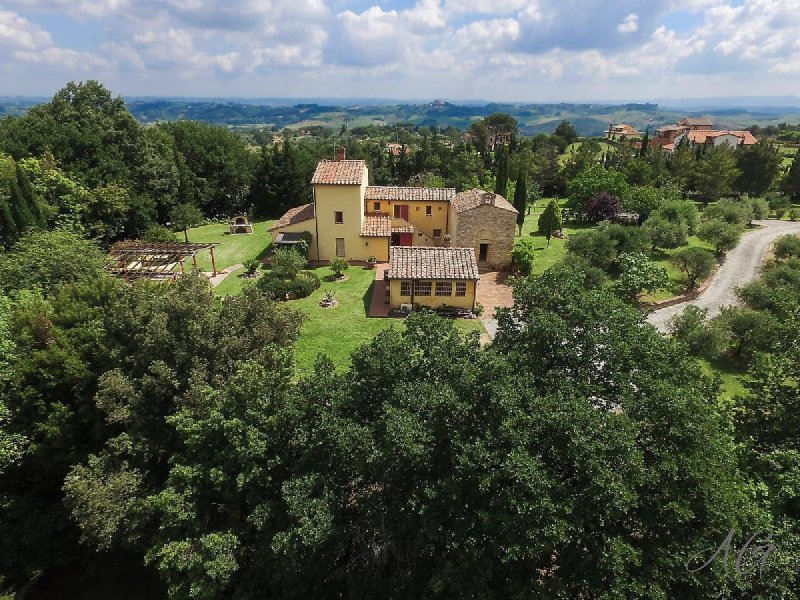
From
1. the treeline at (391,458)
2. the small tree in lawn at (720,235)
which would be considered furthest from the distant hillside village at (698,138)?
the treeline at (391,458)

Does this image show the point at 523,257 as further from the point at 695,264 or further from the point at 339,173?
the point at 339,173

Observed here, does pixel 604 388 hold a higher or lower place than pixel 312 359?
higher

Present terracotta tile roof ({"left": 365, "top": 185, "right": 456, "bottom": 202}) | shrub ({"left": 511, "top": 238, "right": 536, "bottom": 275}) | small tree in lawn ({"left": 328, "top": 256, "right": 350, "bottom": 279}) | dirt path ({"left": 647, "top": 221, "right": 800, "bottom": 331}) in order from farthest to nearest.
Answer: terracotta tile roof ({"left": 365, "top": 185, "right": 456, "bottom": 202}) → small tree in lawn ({"left": 328, "top": 256, "right": 350, "bottom": 279}) → shrub ({"left": 511, "top": 238, "right": 536, "bottom": 275}) → dirt path ({"left": 647, "top": 221, "right": 800, "bottom": 331})

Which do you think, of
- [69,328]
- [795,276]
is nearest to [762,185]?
[795,276]

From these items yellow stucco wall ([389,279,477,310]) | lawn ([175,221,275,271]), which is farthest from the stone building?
lawn ([175,221,275,271])

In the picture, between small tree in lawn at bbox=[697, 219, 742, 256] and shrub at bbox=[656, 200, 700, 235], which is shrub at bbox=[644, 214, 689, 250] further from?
small tree in lawn at bbox=[697, 219, 742, 256]

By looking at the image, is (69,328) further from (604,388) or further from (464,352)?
(604,388)

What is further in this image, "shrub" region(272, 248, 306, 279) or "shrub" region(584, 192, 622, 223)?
"shrub" region(584, 192, 622, 223)

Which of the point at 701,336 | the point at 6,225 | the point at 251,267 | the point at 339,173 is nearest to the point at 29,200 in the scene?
the point at 6,225
